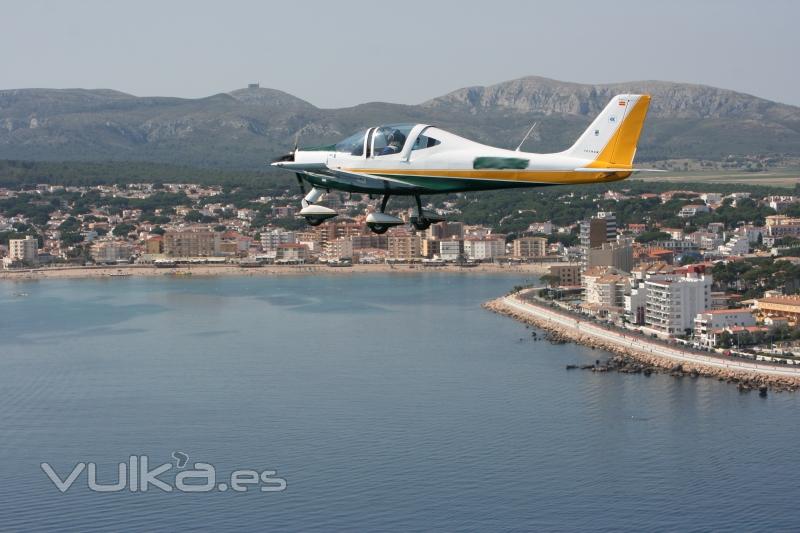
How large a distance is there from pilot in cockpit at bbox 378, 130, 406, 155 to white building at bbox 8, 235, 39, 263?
62587 millimetres

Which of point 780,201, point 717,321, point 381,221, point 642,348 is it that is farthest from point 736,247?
point 381,221

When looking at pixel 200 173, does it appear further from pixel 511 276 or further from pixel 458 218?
pixel 511 276

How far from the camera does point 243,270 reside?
70.2 m

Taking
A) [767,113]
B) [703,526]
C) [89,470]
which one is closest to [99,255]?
[89,470]

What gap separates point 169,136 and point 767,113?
73.5 metres

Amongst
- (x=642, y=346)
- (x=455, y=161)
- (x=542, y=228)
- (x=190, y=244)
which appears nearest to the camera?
(x=455, y=161)

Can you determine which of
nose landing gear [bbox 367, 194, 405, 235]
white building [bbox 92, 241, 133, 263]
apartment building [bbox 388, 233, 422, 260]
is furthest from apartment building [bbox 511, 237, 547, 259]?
nose landing gear [bbox 367, 194, 405, 235]

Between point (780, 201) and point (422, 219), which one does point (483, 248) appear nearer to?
→ point (780, 201)

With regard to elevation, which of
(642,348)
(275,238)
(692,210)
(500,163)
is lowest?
(642,348)

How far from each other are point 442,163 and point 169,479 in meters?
13.9

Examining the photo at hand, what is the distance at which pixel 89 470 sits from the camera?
2617 centimetres

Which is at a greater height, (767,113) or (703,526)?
(767,113)

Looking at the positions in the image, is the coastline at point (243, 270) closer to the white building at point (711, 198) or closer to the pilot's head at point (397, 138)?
the white building at point (711, 198)

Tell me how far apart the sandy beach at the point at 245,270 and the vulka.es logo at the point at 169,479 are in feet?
138
